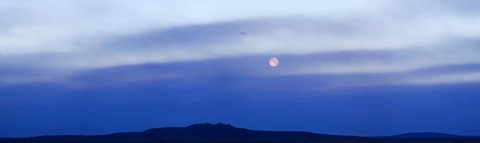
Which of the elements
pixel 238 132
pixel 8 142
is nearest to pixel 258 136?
pixel 238 132

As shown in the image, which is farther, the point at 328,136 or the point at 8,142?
the point at 328,136

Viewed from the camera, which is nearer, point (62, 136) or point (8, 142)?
point (8, 142)

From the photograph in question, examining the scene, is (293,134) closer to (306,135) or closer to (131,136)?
(306,135)

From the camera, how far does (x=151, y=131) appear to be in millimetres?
189875

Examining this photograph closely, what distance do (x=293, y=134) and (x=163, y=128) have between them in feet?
95.7

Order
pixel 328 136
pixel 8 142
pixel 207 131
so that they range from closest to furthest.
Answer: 1. pixel 8 142
2. pixel 328 136
3. pixel 207 131

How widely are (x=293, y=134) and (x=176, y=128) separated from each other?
84.8 ft

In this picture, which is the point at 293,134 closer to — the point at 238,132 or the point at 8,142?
the point at 238,132

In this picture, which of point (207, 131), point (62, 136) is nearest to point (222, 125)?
point (207, 131)

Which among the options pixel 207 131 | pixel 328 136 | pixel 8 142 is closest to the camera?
pixel 8 142

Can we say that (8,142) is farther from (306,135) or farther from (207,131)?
(306,135)

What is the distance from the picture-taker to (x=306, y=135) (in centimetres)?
18300

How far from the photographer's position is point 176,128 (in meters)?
191

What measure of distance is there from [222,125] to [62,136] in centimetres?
3481
